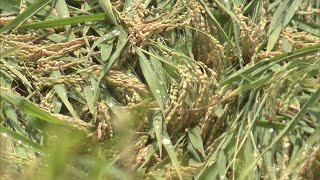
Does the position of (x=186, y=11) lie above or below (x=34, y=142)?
above

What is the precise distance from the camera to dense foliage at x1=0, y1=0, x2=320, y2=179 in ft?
4.70

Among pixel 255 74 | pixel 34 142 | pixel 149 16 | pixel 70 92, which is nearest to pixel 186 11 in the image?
pixel 149 16

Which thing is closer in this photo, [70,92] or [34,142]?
[34,142]

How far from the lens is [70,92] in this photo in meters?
1.59

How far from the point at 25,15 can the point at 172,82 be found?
44 cm

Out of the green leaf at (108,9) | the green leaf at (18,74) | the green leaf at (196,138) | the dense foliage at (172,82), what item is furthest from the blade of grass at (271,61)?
the green leaf at (18,74)

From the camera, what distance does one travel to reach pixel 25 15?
1.65m

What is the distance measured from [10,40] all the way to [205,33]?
0.53 meters

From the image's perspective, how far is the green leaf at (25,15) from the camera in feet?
5.34

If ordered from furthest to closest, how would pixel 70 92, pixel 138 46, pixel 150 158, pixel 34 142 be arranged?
pixel 138 46
pixel 70 92
pixel 150 158
pixel 34 142

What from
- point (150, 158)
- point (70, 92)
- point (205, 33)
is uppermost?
point (205, 33)

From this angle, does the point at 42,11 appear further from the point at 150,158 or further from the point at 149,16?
the point at 150,158

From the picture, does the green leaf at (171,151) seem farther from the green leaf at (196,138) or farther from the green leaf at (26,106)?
the green leaf at (26,106)

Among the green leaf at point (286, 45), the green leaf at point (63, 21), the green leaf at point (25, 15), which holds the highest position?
the green leaf at point (25, 15)
